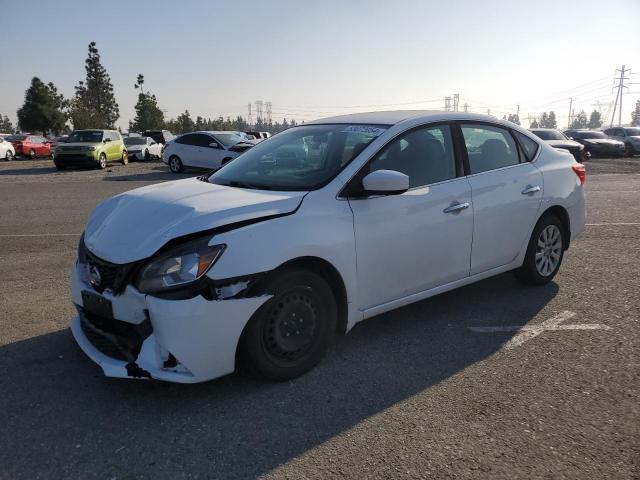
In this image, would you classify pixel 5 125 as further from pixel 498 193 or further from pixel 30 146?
pixel 498 193

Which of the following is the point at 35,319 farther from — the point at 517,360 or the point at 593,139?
the point at 593,139

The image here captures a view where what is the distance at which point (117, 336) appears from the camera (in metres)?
3.21

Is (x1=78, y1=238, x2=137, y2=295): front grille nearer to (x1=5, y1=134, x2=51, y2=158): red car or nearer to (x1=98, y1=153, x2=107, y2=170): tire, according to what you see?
(x1=98, y1=153, x2=107, y2=170): tire

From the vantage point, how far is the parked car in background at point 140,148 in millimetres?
30344

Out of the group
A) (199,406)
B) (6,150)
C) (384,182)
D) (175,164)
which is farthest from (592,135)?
(6,150)

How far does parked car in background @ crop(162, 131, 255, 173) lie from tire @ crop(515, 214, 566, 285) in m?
16.3

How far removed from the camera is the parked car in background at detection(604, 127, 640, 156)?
31016mm

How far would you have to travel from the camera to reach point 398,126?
4.12m

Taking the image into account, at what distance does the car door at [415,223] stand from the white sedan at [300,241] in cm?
1

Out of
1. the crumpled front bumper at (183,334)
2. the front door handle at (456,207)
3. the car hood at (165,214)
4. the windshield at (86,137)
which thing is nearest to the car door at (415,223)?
the front door handle at (456,207)

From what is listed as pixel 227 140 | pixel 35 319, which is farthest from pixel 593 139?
pixel 35 319

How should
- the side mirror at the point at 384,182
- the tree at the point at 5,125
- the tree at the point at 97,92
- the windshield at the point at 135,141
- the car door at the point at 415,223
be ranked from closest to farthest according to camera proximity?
the side mirror at the point at 384,182, the car door at the point at 415,223, the windshield at the point at 135,141, the tree at the point at 97,92, the tree at the point at 5,125

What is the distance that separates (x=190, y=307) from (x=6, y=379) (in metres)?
1.46

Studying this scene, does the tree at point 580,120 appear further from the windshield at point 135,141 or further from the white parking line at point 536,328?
the white parking line at point 536,328
